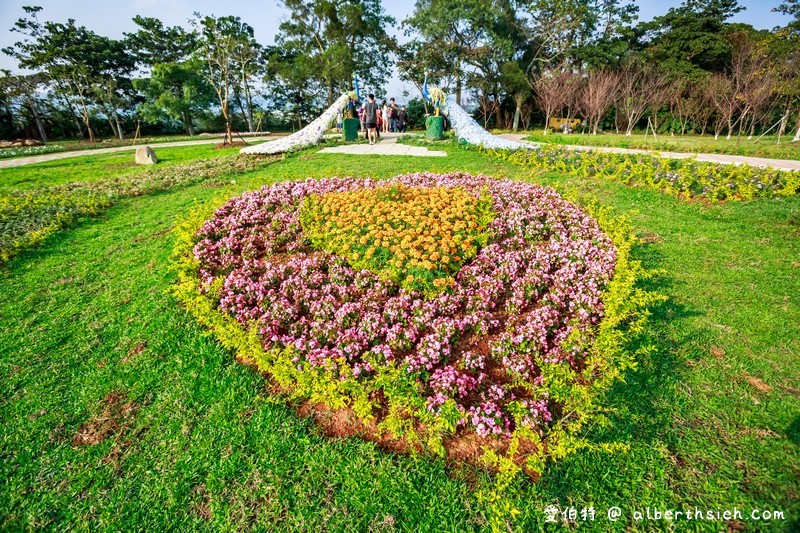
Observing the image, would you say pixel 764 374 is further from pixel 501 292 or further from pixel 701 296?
pixel 501 292

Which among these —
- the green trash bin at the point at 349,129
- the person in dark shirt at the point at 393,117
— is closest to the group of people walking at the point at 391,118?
the person in dark shirt at the point at 393,117

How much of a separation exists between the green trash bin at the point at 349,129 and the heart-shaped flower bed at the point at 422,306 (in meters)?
11.0

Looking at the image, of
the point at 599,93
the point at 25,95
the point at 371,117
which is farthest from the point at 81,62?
the point at 599,93

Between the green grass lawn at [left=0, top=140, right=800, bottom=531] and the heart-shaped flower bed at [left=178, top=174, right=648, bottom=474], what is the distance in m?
0.27

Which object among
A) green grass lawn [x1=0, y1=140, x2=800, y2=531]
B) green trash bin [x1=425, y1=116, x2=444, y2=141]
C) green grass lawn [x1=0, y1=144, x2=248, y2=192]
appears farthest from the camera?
green trash bin [x1=425, y1=116, x2=444, y2=141]

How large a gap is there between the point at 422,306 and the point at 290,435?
167 cm

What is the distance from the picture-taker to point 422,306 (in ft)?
11.8

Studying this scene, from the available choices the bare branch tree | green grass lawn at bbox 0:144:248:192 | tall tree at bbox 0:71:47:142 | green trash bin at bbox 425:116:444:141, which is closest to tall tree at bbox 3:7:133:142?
tall tree at bbox 0:71:47:142

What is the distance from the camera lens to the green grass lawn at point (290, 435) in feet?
7.07

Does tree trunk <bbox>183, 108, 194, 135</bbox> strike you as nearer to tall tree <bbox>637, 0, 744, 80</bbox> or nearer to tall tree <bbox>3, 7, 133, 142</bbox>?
tall tree <bbox>3, 7, 133, 142</bbox>

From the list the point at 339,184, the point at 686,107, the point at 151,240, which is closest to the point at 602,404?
the point at 339,184

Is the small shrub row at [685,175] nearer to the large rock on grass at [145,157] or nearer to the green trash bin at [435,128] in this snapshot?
the green trash bin at [435,128]

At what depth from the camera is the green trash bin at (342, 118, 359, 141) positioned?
52.1ft

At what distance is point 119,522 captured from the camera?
6.93 ft
